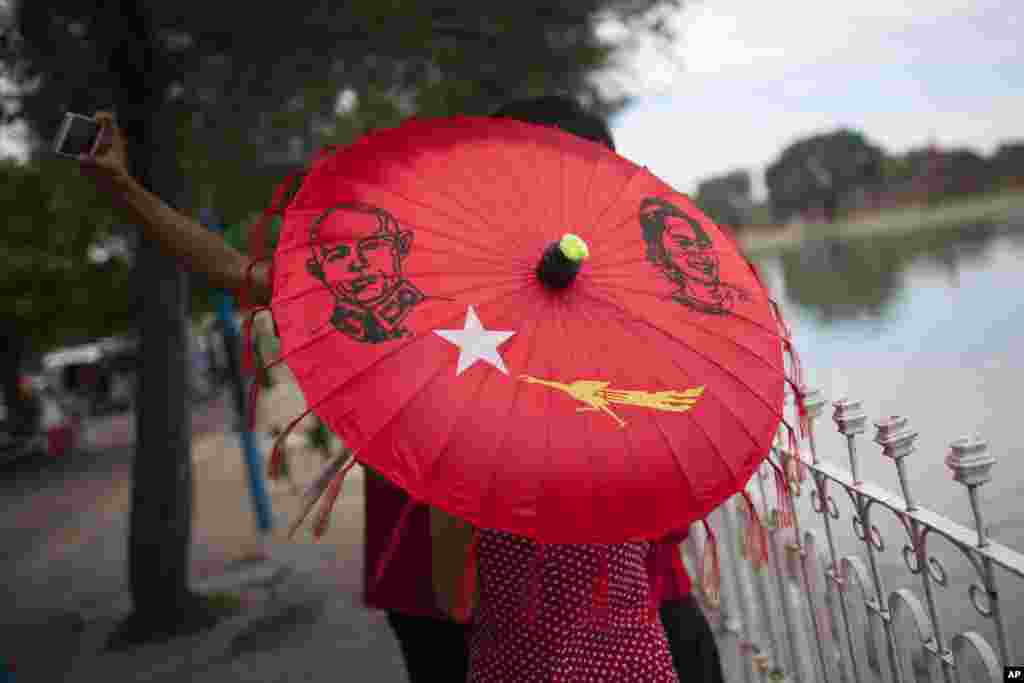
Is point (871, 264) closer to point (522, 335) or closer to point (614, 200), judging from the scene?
point (614, 200)

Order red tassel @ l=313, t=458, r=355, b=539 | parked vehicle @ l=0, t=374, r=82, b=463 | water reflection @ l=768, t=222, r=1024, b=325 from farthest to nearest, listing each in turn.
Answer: parked vehicle @ l=0, t=374, r=82, b=463
water reflection @ l=768, t=222, r=1024, b=325
red tassel @ l=313, t=458, r=355, b=539

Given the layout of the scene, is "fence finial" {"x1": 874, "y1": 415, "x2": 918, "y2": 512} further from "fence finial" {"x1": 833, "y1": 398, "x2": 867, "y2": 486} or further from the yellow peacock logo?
the yellow peacock logo

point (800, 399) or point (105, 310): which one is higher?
point (105, 310)

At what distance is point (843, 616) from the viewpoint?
2279mm

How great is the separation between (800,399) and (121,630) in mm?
4397

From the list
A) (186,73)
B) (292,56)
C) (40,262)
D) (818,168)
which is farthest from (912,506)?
(40,262)

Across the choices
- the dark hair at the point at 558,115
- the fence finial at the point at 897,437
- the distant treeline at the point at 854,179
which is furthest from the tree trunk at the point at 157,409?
the distant treeline at the point at 854,179

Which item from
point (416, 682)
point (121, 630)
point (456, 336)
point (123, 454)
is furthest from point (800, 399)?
point (123, 454)

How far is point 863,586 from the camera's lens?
2.13 meters

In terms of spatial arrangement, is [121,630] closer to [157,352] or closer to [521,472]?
[157,352]

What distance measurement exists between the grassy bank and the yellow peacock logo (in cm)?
2268

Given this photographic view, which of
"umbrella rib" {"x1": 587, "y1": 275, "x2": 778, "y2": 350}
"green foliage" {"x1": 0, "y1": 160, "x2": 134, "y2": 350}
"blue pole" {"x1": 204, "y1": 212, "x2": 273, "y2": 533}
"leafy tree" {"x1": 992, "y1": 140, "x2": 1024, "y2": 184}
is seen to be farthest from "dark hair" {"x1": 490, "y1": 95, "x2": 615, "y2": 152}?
"leafy tree" {"x1": 992, "y1": 140, "x2": 1024, "y2": 184}

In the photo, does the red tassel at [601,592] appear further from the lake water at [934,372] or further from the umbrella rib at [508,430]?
the lake water at [934,372]

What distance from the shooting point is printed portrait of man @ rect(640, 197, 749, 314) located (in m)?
1.92
